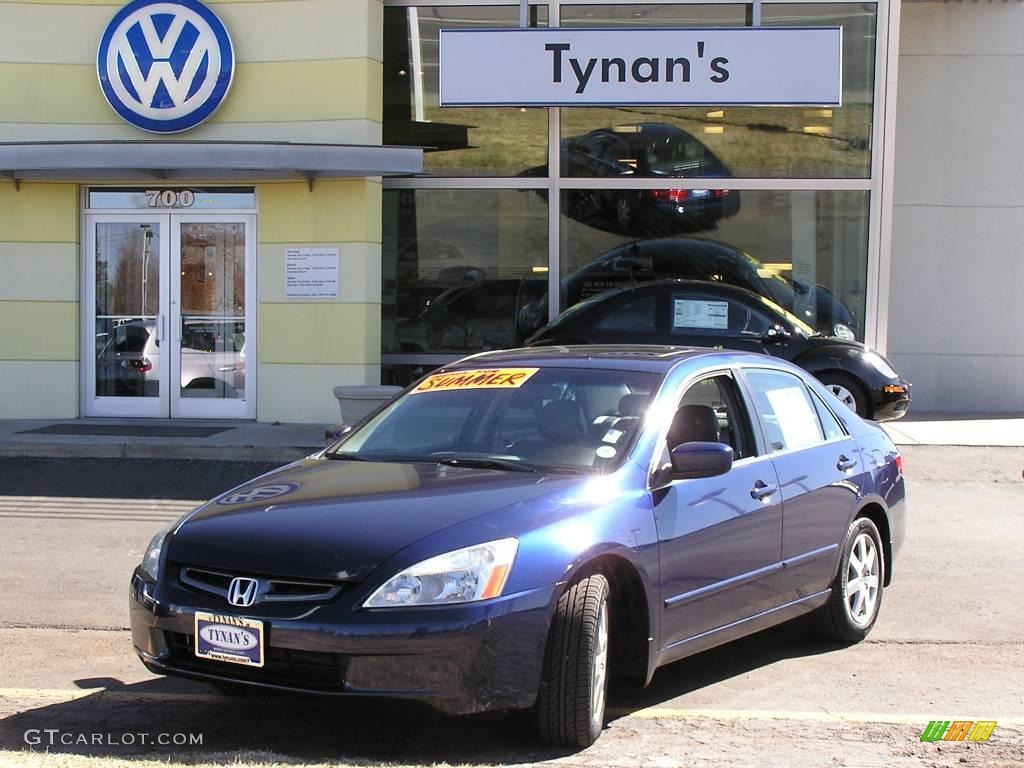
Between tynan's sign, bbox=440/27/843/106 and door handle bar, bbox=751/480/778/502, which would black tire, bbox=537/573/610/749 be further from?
tynan's sign, bbox=440/27/843/106

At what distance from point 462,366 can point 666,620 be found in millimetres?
1887

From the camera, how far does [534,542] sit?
14.6 feet

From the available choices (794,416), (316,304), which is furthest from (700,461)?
(316,304)

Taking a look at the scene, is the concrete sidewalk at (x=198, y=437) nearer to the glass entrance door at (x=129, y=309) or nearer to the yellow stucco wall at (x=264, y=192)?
the glass entrance door at (x=129, y=309)

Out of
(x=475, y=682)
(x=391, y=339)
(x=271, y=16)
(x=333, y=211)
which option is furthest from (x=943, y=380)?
(x=475, y=682)

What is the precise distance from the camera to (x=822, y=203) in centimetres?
1501

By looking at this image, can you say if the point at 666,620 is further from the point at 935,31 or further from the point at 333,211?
the point at 935,31

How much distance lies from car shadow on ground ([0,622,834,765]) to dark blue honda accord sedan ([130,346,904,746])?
0.87 ft

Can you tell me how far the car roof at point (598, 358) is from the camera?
19.0ft

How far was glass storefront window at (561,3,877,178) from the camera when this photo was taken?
14.6 m

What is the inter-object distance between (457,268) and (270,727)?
426 inches

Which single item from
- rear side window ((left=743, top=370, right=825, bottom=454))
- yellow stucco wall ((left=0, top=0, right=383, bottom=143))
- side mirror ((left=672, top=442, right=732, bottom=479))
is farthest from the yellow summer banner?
yellow stucco wall ((left=0, top=0, right=383, bottom=143))

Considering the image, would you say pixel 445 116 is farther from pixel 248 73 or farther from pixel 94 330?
pixel 94 330
